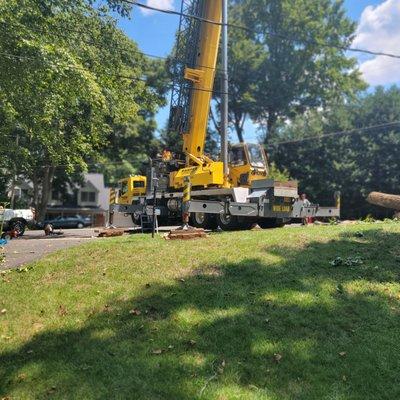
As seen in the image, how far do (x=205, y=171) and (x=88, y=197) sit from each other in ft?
162

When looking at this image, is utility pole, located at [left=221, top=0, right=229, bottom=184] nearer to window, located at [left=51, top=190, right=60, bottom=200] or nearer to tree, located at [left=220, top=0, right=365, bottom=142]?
tree, located at [left=220, top=0, right=365, bottom=142]

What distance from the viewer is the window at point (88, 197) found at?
6278 centimetres

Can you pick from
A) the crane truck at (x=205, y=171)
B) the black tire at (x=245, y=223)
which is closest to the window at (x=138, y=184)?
the crane truck at (x=205, y=171)

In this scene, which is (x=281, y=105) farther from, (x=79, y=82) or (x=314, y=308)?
(x=314, y=308)

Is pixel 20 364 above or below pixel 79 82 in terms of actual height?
below

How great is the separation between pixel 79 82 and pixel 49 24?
7.92ft

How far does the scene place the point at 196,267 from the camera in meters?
7.80

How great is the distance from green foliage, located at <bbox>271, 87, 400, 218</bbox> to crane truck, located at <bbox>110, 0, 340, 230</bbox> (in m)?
25.4

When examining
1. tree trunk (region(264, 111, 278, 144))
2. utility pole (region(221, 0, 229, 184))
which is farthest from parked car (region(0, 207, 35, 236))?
tree trunk (region(264, 111, 278, 144))

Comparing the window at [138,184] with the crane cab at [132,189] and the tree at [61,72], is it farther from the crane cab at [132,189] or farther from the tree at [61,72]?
the tree at [61,72]

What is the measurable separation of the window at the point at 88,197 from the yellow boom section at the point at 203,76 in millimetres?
47671

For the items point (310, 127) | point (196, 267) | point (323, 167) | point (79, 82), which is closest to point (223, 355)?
point (196, 267)

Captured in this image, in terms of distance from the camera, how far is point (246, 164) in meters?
16.1

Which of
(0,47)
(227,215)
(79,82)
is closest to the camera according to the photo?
(0,47)
